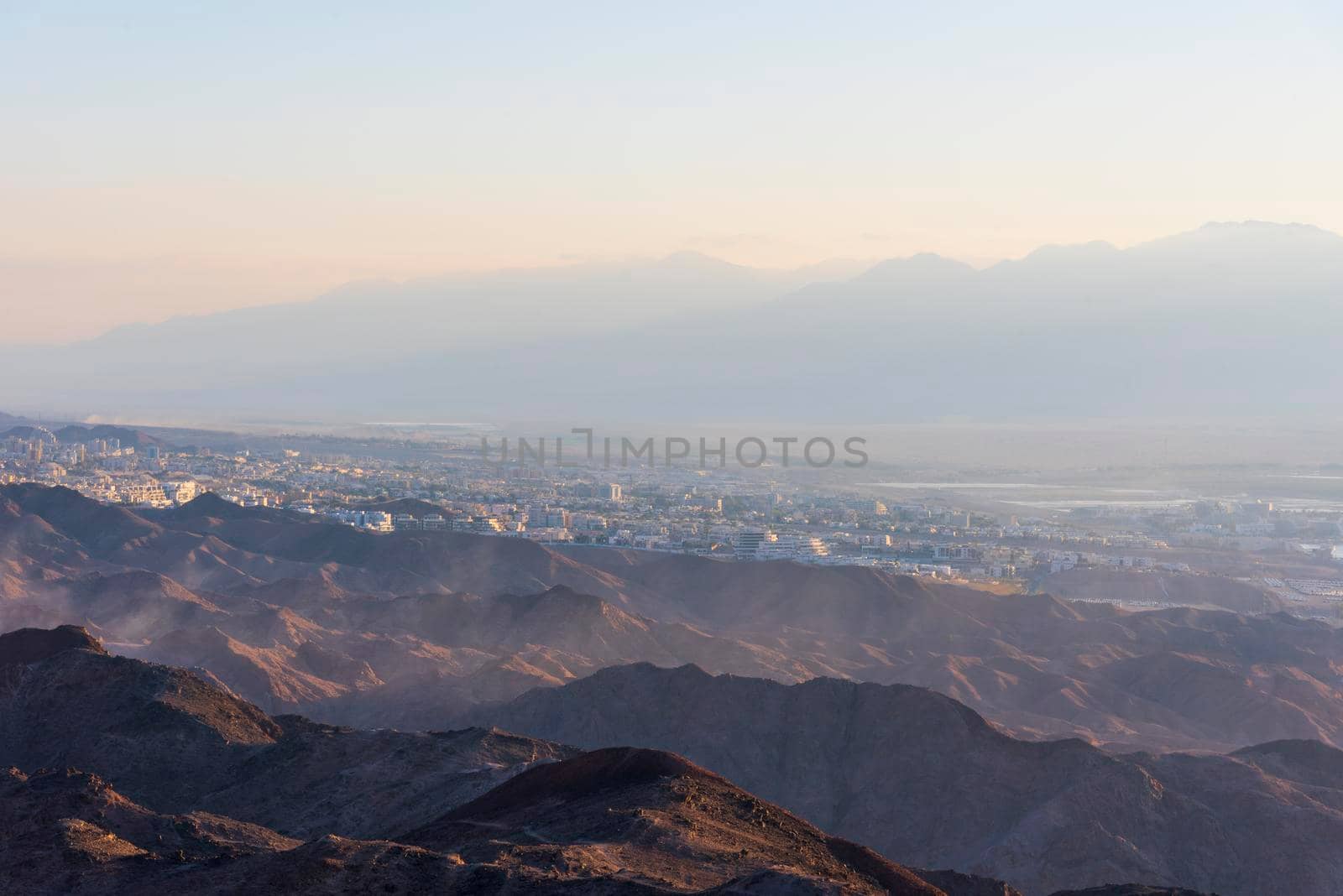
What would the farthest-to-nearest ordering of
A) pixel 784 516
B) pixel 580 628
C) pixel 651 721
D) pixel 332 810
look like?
pixel 784 516 → pixel 580 628 → pixel 651 721 → pixel 332 810

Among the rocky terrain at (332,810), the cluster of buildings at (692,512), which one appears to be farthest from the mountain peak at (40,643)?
the cluster of buildings at (692,512)

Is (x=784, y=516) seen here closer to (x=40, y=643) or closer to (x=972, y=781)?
(x=972, y=781)

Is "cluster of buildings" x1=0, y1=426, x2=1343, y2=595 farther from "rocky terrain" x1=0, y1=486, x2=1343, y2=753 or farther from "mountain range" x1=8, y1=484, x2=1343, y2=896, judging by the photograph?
"mountain range" x1=8, y1=484, x2=1343, y2=896

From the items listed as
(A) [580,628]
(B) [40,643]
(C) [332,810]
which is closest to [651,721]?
(C) [332,810]

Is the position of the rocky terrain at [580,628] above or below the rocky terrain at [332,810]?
below

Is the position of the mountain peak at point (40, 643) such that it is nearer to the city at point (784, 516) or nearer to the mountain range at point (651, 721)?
the mountain range at point (651, 721)

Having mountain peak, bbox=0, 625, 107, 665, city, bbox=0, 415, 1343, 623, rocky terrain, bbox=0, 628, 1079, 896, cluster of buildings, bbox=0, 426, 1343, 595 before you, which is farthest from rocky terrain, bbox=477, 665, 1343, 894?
cluster of buildings, bbox=0, 426, 1343, 595

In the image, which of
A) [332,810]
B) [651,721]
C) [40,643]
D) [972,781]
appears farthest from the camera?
[651,721]

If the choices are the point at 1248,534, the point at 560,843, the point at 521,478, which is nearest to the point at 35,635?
the point at 560,843

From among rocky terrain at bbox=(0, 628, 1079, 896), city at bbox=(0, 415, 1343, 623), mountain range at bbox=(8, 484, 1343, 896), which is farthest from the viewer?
city at bbox=(0, 415, 1343, 623)
